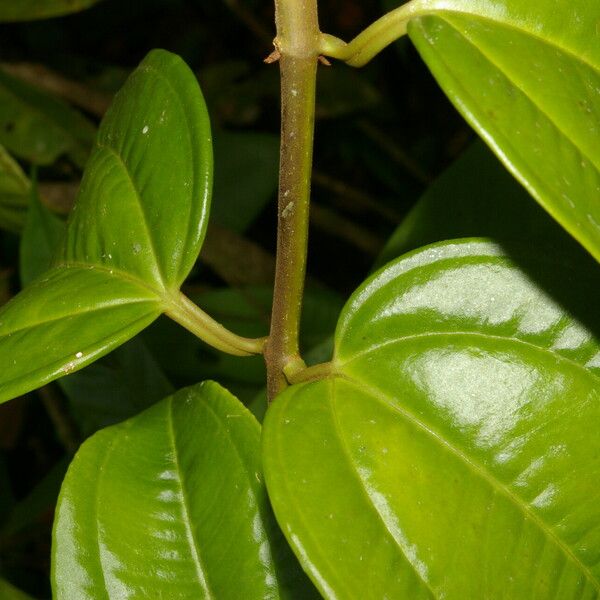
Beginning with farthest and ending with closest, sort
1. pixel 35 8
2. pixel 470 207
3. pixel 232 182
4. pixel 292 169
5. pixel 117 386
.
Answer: pixel 232 182, pixel 35 8, pixel 117 386, pixel 470 207, pixel 292 169

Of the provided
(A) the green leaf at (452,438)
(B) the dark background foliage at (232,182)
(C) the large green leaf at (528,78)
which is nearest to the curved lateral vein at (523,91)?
(C) the large green leaf at (528,78)

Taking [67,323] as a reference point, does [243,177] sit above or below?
above

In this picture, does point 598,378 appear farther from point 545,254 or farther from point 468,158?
point 468,158

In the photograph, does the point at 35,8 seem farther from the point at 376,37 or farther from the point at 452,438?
the point at 452,438

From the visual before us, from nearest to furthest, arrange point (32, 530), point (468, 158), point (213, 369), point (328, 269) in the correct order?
point (468, 158) → point (213, 369) → point (32, 530) → point (328, 269)

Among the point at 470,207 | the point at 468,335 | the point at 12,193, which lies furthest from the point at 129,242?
the point at 12,193

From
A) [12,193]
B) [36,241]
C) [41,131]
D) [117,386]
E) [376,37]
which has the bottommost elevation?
[376,37]

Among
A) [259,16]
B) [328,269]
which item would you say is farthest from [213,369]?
[259,16]
